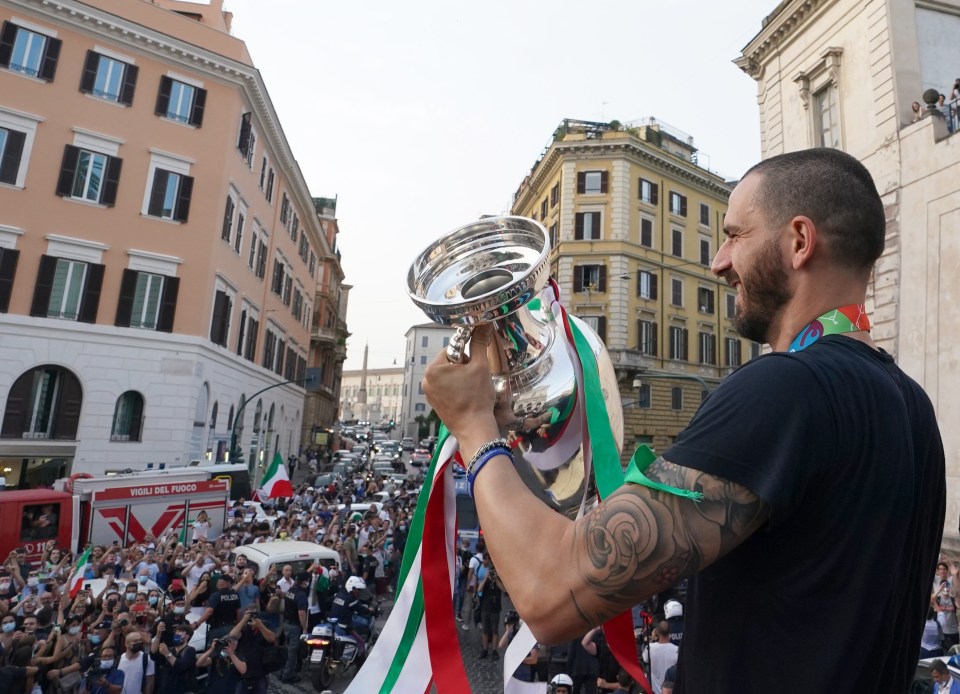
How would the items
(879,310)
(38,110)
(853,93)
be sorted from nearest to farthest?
1. (879,310)
2. (853,93)
3. (38,110)

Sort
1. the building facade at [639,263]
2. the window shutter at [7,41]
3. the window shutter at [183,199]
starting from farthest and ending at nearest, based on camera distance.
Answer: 1. the building facade at [639,263]
2. the window shutter at [183,199]
3. the window shutter at [7,41]

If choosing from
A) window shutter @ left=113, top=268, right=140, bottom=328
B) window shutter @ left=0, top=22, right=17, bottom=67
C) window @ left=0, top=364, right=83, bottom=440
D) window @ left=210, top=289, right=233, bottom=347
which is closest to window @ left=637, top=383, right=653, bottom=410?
window @ left=210, top=289, right=233, bottom=347

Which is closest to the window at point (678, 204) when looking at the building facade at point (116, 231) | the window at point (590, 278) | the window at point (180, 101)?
the window at point (590, 278)

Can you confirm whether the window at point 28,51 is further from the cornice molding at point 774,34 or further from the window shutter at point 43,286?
the cornice molding at point 774,34

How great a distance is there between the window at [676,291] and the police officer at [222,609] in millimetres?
30727

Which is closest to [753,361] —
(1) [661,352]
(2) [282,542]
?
(2) [282,542]

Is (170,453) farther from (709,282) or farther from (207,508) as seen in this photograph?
(709,282)

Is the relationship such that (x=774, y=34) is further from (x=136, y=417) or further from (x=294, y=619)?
(x=136, y=417)

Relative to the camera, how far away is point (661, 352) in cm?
3403

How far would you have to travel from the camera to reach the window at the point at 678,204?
36250 mm

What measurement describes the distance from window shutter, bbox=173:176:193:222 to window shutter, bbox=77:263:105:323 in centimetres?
307

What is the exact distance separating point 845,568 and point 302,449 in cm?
4654

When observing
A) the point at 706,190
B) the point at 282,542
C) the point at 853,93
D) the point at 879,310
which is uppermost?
the point at 706,190

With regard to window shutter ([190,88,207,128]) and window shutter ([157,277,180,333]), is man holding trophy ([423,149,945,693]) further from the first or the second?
window shutter ([190,88,207,128])
